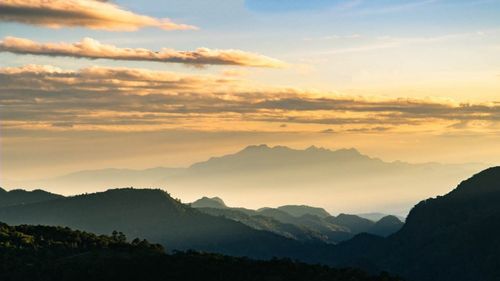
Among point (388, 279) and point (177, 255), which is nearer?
point (388, 279)

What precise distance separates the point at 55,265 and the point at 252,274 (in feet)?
164

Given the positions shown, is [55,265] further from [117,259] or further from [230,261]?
[230,261]

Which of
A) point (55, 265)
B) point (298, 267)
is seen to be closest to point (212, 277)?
point (298, 267)

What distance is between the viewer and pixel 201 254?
655 ft

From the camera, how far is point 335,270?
184 m

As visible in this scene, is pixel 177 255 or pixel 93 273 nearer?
pixel 93 273

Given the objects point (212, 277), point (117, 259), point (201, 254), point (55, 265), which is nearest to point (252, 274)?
point (212, 277)

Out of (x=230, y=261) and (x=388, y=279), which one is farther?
(x=230, y=261)

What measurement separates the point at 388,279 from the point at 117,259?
69.1 metres

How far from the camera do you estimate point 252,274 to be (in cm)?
18100

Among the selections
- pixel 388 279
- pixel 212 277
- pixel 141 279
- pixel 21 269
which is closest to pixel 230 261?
pixel 212 277

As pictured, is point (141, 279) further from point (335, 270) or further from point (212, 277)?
point (335, 270)

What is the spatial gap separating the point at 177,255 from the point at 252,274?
81.9 feet

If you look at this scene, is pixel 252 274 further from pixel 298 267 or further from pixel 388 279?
pixel 388 279
